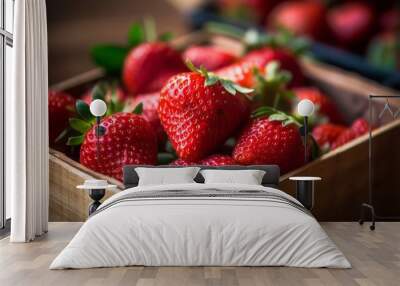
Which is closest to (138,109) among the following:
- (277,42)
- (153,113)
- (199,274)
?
(153,113)

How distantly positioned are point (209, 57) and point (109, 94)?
862 mm

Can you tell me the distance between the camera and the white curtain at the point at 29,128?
4.50m

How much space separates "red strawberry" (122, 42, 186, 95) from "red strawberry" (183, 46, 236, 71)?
206 mm

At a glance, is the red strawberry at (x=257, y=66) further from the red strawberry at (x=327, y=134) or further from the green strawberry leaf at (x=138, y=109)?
the green strawberry leaf at (x=138, y=109)

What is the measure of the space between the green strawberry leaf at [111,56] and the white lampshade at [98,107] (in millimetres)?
833

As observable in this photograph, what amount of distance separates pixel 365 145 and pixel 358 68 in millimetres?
656

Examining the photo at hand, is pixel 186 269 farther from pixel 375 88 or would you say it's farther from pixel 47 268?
pixel 375 88

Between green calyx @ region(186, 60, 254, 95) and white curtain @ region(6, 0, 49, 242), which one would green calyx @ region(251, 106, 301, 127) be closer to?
green calyx @ region(186, 60, 254, 95)

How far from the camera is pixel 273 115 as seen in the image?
15.4 feet

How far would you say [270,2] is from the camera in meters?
5.85

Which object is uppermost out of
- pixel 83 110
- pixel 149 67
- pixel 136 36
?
pixel 136 36

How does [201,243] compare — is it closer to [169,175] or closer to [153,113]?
[169,175]

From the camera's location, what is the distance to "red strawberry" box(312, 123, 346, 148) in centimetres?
514

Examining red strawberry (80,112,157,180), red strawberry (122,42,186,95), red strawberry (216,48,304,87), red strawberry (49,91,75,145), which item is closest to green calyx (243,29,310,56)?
red strawberry (216,48,304,87)
